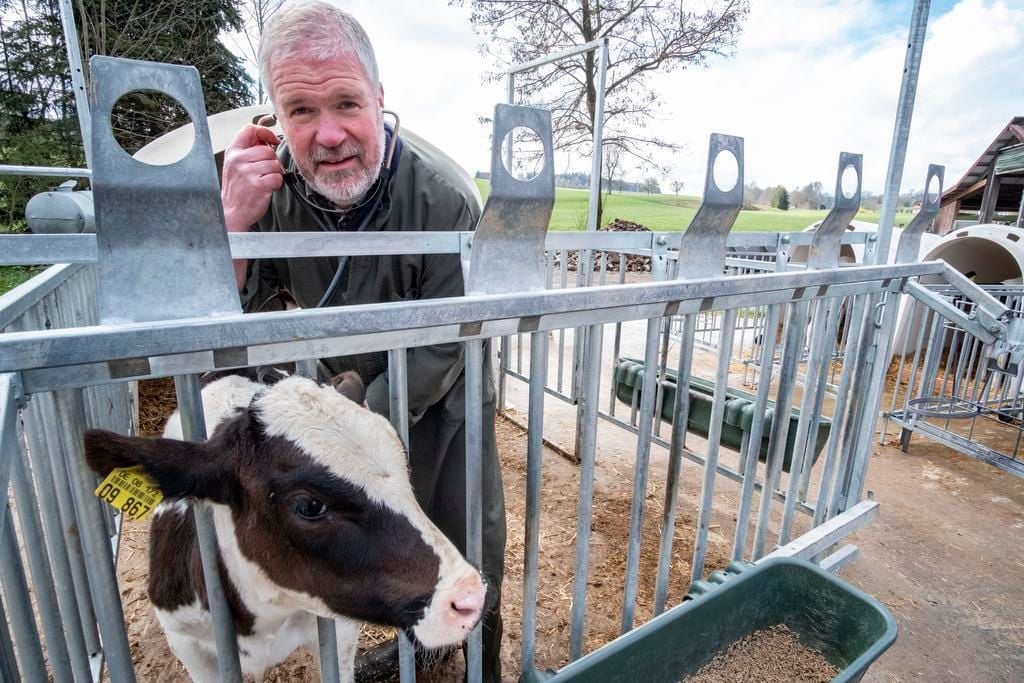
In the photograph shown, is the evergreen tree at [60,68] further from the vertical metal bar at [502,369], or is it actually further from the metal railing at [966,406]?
the metal railing at [966,406]

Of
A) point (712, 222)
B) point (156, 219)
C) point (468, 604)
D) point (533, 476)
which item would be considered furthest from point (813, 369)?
point (156, 219)

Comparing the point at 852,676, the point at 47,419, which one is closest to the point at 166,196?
the point at 47,419

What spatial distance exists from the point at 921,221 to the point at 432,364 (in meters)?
1.94

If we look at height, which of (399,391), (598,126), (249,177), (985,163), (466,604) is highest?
(985,163)

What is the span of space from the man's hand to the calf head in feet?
2.43

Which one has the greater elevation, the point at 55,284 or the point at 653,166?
the point at 653,166

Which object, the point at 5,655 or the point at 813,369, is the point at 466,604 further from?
the point at 813,369

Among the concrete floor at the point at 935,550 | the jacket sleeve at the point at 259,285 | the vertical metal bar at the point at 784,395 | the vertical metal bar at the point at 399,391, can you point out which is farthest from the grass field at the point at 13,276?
the vertical metal bar at the point at 784,395

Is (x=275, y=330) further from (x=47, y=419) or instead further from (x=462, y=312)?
(x=47, y=419)

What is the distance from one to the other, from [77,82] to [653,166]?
39.3 ft

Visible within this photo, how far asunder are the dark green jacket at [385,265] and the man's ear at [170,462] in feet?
2.27

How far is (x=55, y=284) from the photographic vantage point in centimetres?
236

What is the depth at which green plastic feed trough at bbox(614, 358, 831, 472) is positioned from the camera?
3117 millimetres

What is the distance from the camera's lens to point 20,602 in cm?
91
